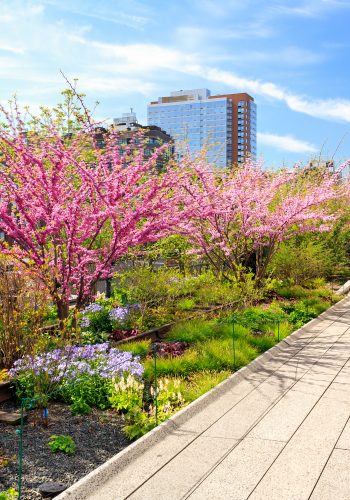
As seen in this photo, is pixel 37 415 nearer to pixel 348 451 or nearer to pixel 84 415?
pixel 84 415

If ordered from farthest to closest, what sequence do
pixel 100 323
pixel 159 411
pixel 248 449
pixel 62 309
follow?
pixel 100 323, pixel 62 309, pixel 159 411, pixel 248 449

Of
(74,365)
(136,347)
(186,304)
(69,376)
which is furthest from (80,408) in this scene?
(186,304)

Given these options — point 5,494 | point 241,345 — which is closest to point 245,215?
point 241,345

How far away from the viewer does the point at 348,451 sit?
489 cm

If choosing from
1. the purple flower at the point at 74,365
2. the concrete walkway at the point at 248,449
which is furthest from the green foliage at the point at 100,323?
the concrete walkway at the point at 248,449

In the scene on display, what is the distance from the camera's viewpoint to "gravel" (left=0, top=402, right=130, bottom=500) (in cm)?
456

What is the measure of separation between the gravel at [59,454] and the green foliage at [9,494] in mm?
122

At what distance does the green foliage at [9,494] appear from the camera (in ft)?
13.0

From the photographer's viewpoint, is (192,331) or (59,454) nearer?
(59,454)

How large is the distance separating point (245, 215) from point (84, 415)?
27.6 feet

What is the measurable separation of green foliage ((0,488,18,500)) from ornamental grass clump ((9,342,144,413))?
1.90 meters

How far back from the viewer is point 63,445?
5035 millimetres

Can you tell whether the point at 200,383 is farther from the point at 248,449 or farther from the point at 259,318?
the point at 259,318

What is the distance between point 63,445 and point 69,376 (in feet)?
4.42
